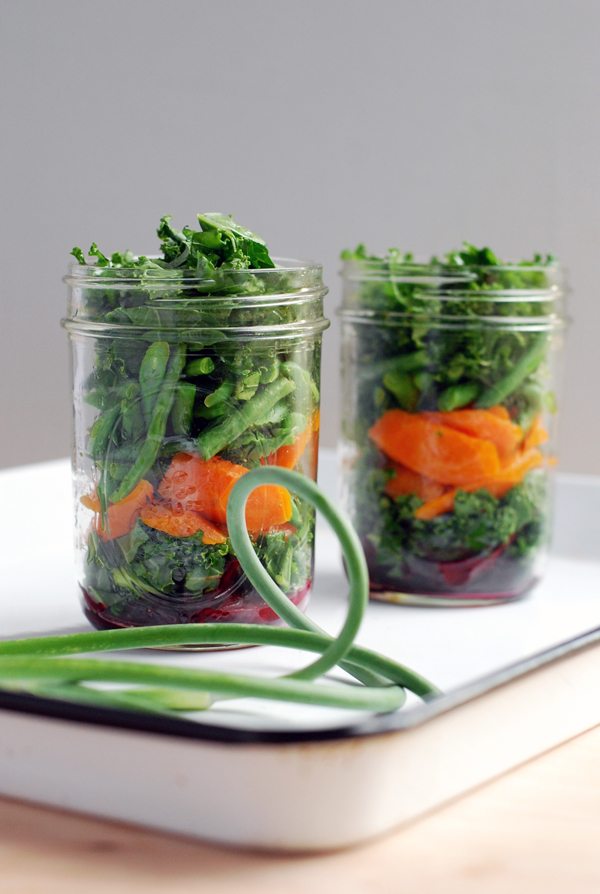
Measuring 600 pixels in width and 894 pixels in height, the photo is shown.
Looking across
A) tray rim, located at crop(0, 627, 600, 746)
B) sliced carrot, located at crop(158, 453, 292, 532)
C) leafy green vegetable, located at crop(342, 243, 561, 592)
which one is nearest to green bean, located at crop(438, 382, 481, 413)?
leafy green vegetable, located at crop(342, 243, 561, 592)

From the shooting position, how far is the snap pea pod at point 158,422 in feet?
2.26

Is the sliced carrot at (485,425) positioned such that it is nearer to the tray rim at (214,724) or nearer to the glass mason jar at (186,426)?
the glass mason jar at (186,426)

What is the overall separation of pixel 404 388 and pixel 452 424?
0.05m

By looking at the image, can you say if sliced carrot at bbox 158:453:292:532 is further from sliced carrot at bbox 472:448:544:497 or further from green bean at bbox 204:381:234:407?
sliced carrot at bbox 472:448:544:497

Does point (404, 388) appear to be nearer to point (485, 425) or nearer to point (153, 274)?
point (485, 425)

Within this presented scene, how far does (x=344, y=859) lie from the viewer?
1.64 ft

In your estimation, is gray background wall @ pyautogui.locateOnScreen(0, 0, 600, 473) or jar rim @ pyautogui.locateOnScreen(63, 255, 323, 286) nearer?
jar rim @ pyautogui.locateOnScreen(63, 255, 323, 286)

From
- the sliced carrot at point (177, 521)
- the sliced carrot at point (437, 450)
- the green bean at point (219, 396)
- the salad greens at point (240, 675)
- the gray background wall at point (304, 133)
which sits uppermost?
the gray background wall at point (304, 133)

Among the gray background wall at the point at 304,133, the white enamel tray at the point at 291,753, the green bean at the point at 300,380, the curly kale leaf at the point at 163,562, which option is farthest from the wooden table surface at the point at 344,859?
the gray background wall at the point at 304,133

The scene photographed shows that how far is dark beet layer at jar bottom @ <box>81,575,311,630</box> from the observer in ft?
2.37

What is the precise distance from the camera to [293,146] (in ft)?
6.92

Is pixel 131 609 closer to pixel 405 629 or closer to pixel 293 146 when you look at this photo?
pixel 405 629

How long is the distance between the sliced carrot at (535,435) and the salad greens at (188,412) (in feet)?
0.78

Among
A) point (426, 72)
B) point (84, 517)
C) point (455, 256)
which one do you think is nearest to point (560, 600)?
point (455, 256)
